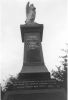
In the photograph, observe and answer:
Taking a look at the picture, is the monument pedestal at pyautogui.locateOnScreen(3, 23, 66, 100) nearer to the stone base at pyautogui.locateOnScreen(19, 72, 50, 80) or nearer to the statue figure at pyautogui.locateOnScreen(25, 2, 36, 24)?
the stone base at pyautogui.locateOnScreen(19, 72, 50, 80)

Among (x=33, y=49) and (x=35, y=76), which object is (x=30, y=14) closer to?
(x=33, y=49)

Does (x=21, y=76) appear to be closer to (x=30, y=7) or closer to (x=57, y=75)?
(x=30, y=7)

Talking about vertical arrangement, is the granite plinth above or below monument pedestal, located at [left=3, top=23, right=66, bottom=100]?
above

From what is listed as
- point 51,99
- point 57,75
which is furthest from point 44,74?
point 57,75

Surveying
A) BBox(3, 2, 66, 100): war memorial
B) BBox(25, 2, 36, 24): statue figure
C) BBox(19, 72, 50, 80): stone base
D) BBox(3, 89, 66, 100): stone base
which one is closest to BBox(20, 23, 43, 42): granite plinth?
BBox(3, 2, 66, 100): war memorial

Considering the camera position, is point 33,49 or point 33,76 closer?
point 33,76

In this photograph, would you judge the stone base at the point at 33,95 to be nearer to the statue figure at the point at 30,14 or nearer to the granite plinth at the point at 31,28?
the granite plinth at the point at 31,28

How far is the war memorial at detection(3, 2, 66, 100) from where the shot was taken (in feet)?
38.4

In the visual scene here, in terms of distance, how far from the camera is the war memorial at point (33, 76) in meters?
11.7

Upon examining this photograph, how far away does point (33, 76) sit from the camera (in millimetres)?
13000

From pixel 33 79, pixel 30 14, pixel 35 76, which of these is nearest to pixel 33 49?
pixel 35 76

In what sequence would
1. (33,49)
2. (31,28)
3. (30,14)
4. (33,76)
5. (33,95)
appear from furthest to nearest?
(30,14) < (31,28) < (33,49) < (33,76) < (33,95)

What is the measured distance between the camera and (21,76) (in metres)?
13.0

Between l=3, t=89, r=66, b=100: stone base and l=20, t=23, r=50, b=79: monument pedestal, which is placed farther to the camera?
l=20, t=23, r=50, b=79: monument pedestal
